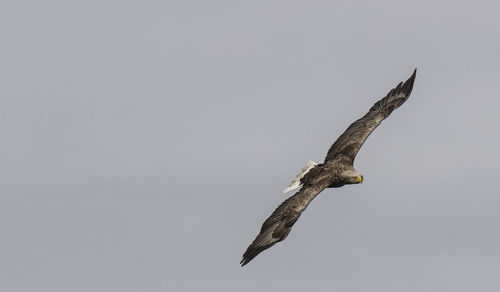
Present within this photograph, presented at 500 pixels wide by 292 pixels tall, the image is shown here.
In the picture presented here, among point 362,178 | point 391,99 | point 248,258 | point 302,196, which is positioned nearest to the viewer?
point 248,258

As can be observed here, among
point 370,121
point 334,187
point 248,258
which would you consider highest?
point 370,121

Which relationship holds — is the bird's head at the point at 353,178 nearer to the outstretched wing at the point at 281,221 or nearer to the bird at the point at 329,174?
the bird at the point at 329,174

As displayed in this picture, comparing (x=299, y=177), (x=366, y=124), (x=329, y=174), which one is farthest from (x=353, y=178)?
(x=366, y=124)

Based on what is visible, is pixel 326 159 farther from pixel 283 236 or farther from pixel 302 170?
pixel 283 236

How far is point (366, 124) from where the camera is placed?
4216cm

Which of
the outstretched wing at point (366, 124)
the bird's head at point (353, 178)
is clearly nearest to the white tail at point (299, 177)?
the outstretched wing at point (366, 124)

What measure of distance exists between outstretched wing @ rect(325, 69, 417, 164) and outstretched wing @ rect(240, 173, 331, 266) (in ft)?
10.4

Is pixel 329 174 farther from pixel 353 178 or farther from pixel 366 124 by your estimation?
pixel 366 124

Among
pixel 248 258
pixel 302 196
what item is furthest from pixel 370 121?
pixel 248 258

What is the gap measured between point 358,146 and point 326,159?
114 cm

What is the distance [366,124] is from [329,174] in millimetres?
3648

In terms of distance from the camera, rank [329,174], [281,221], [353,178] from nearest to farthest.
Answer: [281,221] < [329,174] < [353,178]

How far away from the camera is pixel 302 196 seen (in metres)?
37.4

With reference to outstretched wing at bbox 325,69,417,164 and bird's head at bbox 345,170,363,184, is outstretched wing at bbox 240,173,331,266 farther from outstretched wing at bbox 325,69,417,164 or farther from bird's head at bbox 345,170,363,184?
outstretched wing at bbox 325,69,417,164
